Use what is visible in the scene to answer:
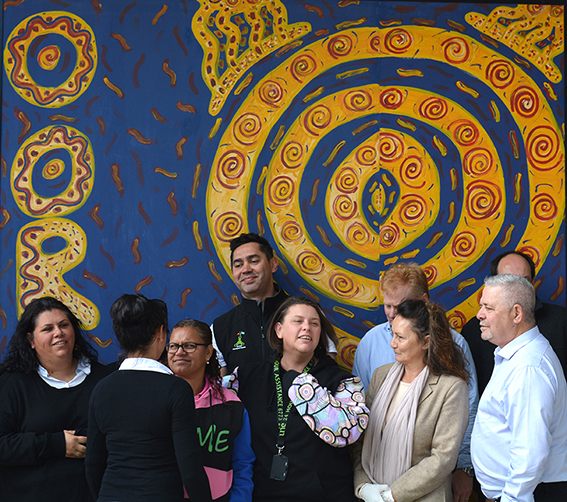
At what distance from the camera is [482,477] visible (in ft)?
7.23

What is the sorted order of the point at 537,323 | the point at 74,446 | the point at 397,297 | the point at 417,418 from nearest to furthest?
the point at 417,418 → the point at 74,446 → the point at 397,297 → the point at 537,323

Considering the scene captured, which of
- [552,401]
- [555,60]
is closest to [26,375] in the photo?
[552,401]

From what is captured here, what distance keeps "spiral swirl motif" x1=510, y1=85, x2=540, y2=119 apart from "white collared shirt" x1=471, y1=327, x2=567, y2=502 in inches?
77.0

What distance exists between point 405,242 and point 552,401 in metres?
1.61

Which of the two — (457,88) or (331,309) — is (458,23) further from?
(331,309)

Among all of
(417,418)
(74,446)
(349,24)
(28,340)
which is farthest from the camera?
(349,24)

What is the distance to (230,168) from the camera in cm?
347

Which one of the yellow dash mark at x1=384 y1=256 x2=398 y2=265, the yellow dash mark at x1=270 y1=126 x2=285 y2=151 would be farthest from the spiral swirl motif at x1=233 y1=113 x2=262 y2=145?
the yellow dash mark at x1=384 y1=256 x2=398 y2=265

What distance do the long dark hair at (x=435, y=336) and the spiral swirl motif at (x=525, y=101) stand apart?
1888 mm

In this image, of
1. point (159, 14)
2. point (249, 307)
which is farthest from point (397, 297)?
point (159, 14)

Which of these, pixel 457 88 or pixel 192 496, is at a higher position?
pixel 457 88

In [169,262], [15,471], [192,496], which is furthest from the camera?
[169,262]

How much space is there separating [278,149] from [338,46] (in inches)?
31.1

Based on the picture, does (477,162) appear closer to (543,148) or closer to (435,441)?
(543,148)
